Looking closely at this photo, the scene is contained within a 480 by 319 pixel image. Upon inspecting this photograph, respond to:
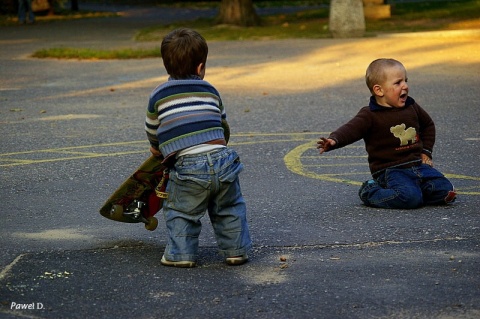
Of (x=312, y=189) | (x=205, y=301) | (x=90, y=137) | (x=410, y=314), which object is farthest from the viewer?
(x=90, y=137)

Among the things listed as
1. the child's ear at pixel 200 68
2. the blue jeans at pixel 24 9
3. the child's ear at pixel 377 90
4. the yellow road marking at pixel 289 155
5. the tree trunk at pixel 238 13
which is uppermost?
the child's ear at pixel 200 68

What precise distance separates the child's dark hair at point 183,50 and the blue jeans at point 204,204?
481 mm

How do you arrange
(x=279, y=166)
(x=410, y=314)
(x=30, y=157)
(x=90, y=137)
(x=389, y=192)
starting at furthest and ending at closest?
(x=90, y=137)
(x=30, y=157)
(x=279, y=166)
(x=389, y=192)
(x=410, y=314)

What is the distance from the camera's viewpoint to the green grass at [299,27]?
2073 centimetres

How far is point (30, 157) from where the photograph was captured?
30.6 ft

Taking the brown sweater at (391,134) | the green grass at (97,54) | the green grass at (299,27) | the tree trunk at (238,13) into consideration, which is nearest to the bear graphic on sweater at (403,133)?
the brown sweater at (391,134)

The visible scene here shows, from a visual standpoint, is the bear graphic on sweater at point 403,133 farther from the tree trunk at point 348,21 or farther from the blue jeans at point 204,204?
the tree trunk at point 348,21

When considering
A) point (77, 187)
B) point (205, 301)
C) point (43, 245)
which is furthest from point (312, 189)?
point (205, 301)

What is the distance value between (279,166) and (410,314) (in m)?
4.11

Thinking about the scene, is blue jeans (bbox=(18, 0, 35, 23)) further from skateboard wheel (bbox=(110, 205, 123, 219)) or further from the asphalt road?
skateboard wheel (bbox=(110, 205, 123, 219))

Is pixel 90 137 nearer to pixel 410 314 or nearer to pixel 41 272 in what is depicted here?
pixel 41 272

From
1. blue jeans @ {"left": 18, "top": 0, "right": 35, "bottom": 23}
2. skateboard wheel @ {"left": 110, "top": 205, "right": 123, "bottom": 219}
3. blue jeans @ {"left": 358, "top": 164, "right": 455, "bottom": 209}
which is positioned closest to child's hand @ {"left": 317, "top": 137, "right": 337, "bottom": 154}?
blue jeans @ {"left": 358, "top": 164, "right": 455, "bottom": 209}

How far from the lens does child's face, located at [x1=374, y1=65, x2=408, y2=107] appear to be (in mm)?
6758

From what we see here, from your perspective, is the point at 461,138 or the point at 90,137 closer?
the point at 461,138
